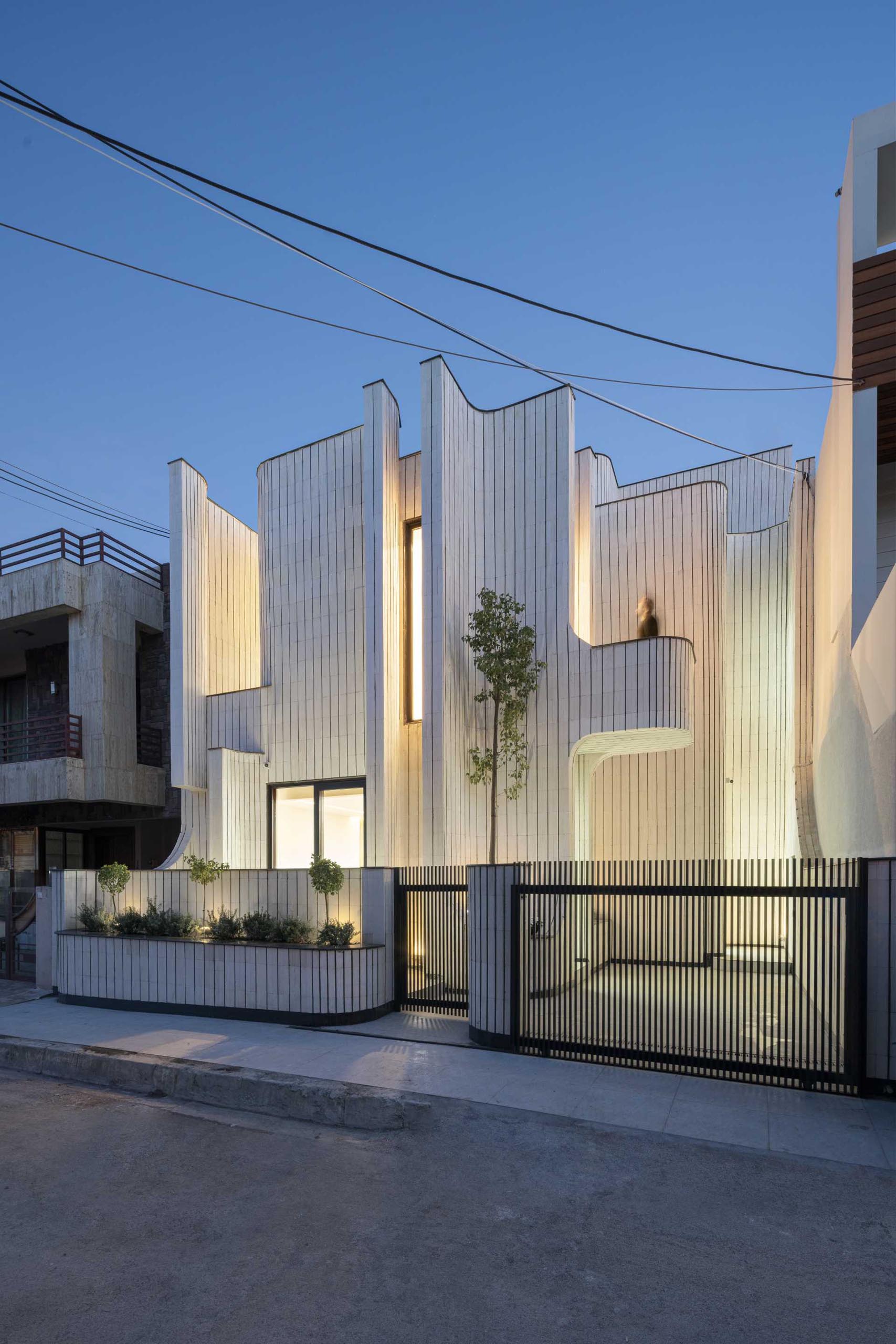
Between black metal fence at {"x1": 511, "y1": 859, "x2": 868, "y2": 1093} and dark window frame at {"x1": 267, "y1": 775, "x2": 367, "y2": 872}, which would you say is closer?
black metal fence at {"x1": 511, "y1": 859, "x2": 868, "y2": 1093}

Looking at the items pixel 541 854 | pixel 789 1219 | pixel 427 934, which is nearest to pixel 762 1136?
pixel 789 1219

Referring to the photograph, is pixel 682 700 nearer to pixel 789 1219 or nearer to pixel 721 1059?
pixel 721 1059

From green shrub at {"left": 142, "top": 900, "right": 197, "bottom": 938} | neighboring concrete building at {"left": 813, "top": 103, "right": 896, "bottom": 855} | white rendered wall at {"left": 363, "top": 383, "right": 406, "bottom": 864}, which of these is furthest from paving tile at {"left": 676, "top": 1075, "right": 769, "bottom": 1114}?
green shrub at {"left": 142, "top": 900, "right": 197, "bottom": 938}

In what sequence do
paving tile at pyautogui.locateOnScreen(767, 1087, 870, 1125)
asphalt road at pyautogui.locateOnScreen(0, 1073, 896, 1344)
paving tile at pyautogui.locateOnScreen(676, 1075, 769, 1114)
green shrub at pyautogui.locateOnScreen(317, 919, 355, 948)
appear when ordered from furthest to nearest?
green shrub at pyautogui.locateOnScreen(317, 919, 355, 948)
paving tile at pyautogui.locateOnScreen(676, 1075, 769, 1114)
paving tile at pyautogui.locateOnScreen(767, 1087, 870, 1125)
asphalt road at pyautogui.locateOnScreen(0, 1073, 896, 1344)

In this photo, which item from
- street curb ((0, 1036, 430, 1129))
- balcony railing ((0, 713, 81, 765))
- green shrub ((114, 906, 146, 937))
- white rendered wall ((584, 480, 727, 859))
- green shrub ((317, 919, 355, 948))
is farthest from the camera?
balcony railing ((0, 713, 81, 765))

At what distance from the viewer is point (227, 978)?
11141 millimetres

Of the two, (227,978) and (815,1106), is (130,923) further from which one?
(815,1106)

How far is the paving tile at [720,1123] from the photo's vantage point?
6.43 meters

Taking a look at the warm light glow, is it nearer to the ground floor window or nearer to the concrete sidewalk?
the ground floor window

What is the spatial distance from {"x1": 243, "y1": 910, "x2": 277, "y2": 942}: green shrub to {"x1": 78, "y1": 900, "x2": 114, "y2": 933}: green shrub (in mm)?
2582

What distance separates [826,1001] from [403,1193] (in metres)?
4.26

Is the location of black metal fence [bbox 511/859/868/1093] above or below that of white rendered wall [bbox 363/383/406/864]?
below

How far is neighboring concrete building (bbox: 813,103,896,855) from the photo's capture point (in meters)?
8.88

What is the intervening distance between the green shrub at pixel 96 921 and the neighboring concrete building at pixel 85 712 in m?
5.10
